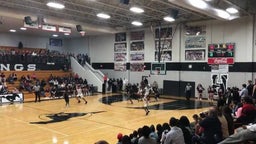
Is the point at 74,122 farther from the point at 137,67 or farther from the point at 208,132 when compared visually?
the point at 137,67

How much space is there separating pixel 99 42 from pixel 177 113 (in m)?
15.3

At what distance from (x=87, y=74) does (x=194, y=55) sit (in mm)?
10067

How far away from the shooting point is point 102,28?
74.7 feet

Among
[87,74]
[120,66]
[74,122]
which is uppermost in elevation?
[120,66]

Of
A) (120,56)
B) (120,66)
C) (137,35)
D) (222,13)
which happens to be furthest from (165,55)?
(222,13)

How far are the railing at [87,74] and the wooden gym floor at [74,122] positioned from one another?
7.96 meters

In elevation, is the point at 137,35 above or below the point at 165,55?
above

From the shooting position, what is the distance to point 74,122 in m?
11.1

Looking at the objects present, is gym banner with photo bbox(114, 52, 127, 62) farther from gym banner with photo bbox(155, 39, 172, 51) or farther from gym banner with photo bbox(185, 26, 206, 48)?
gym banner with photo bbox(185, 26, 206, 48)

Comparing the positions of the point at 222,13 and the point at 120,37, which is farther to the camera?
the point at 120,37

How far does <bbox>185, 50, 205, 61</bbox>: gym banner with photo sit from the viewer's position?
64.8 feet

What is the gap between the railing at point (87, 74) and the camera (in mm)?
23734

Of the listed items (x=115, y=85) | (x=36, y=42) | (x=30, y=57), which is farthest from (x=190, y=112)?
(x=36, y=42)

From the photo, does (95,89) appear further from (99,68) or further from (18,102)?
(18,102)
